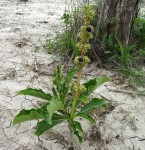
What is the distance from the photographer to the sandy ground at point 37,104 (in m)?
1.99

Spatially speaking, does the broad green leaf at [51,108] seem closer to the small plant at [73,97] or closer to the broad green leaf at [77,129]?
the small plant at [73,97]

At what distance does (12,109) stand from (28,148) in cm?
50

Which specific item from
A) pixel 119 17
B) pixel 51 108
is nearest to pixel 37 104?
pixel 51 108

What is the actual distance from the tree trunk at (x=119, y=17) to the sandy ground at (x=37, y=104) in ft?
1.93

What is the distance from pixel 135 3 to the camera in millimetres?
3010

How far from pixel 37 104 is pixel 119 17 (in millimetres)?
1457

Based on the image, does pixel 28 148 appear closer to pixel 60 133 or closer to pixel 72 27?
pixel 60 133

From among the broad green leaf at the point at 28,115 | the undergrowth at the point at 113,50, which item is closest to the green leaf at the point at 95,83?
the broad green leaf at the point at 28,115

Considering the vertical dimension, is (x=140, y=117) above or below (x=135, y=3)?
below

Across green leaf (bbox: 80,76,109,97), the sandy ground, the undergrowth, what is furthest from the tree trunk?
green leaf (bbox: 80,76,109,97)

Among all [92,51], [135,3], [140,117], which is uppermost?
[135,3]

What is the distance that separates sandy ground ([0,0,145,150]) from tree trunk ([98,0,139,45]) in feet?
1.93

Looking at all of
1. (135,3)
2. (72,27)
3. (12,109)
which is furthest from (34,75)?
(135,3)

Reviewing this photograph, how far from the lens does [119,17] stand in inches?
121
